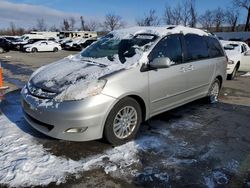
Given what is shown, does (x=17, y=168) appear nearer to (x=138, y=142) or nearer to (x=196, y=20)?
(x=138, y=142)

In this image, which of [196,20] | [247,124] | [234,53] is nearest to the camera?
[247,124]

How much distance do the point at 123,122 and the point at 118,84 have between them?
1.99ft

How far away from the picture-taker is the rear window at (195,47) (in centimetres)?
554

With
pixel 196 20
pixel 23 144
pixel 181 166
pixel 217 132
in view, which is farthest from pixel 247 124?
pixel 196 20

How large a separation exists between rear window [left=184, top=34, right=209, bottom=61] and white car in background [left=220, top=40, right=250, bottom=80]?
4709mm

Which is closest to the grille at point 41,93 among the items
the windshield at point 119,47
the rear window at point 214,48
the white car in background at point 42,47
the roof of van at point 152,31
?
→ the windshield at point 119,47

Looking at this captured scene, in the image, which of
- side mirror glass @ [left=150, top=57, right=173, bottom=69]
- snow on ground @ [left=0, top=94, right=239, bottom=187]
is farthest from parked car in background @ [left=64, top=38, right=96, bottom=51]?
side mirror glass @ [left=150, top=57, right=173, bottom=69]

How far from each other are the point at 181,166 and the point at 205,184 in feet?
1.50

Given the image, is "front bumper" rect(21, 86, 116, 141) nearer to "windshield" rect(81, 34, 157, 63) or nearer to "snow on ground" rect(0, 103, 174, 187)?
"snow on ground" rect(0, 103, 174, 187)

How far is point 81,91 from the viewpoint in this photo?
3844mm

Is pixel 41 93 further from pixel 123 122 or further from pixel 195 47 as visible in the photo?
pixel 195 47

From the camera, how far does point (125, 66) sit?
14.3 ft

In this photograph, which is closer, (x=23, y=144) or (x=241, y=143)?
(x=23, y=144)

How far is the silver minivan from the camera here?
12.6 ft
